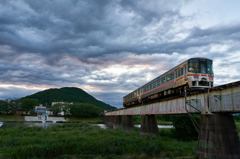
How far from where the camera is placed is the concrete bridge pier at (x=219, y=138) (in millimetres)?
12438

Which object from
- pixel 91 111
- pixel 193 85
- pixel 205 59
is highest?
pixel 205 59

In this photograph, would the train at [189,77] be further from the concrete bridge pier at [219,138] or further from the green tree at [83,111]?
the green tree at [83,111]

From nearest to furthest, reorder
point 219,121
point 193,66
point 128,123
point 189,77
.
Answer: point 219,121 < point 189,77 < point 193,66 < point 128,123

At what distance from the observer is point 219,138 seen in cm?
1277

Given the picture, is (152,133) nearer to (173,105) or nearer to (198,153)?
(173,105)

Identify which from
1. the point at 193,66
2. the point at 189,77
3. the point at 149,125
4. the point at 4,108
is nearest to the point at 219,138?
the point at 189,77

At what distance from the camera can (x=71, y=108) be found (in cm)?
11669

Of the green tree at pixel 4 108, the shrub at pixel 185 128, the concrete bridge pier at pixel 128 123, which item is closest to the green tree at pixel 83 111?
the green tree at pixel 4 108

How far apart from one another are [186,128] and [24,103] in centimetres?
10739

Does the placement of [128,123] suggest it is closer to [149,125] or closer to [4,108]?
[149,125]

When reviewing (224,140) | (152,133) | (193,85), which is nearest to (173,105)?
(193,85)

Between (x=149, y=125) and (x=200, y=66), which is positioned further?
(x=149, y=125)

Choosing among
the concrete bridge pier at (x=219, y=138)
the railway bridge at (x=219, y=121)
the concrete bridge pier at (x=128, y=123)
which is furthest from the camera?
the concrete bridge pier at (x=128, y=123)

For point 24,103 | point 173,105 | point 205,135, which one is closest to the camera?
point 205,135
